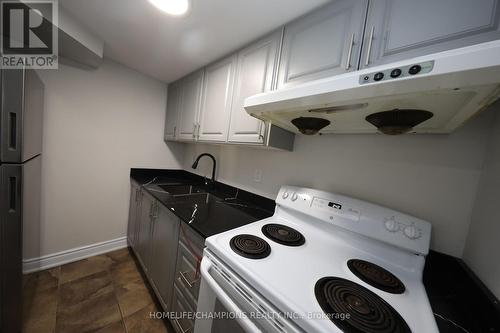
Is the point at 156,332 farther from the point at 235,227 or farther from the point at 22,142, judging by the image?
the point at 22,142

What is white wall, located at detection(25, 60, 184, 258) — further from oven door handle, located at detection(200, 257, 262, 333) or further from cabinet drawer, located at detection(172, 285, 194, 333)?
oven door handle, located at detection(200, 257, 262, 333)

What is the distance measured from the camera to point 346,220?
915 millimetres

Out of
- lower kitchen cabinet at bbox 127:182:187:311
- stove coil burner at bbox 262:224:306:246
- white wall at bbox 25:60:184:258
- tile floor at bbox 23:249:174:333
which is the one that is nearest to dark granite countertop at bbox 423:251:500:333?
stove coil burner at bbox 262:224:306:246

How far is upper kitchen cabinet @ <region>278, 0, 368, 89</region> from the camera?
2.63ft

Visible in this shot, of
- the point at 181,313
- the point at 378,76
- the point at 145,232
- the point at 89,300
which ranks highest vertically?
the point at 378,76

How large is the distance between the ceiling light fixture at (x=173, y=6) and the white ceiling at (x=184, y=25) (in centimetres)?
4

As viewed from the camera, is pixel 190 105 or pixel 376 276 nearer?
pixel 376 276

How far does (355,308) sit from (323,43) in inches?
44.5

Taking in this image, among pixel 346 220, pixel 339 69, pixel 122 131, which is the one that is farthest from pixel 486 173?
pixel 122 131

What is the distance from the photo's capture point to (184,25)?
118 cm

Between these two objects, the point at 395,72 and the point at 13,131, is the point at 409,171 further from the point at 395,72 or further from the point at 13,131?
the point at 13,131

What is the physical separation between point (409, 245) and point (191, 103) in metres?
1.96

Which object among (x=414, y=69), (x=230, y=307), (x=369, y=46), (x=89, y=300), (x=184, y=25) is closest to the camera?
(x=414, y=69)

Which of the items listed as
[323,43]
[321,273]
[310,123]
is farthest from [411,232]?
[323,43]
